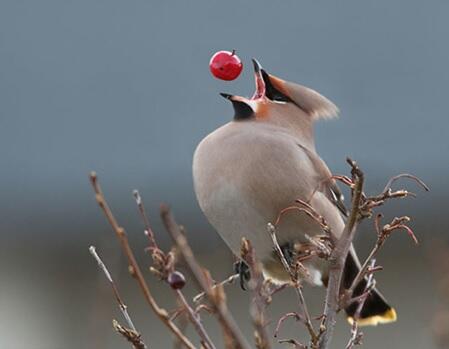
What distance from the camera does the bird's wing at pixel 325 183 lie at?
394 cm

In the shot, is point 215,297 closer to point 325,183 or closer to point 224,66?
point 224,66

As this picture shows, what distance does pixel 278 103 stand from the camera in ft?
13.7

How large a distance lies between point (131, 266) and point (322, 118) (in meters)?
2.21

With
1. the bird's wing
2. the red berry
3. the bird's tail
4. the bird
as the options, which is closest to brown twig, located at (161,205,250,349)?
the red berry

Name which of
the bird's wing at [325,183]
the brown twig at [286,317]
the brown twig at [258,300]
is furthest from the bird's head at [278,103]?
the brown twig at [258,300]

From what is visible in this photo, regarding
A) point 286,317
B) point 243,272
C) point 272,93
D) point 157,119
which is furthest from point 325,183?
point 157,119

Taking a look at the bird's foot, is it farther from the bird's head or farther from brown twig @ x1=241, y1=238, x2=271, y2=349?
brown twig @ x1=241, y1=238, x2=271, y2=349

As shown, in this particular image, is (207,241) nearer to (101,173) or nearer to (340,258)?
(101,173)

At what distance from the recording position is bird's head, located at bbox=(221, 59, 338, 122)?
13.6 feet

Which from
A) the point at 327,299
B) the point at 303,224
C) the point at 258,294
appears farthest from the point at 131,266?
the point at 303,224

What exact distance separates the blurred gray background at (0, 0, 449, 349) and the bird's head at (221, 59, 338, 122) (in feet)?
16.7

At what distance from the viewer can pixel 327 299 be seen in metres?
2.39

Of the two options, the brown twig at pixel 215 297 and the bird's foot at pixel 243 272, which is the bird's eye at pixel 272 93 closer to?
the bird's foot at pixel 243 272

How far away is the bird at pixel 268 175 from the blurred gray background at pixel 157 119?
5110 mm
